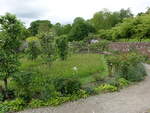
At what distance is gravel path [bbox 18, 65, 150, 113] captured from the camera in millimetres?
5418

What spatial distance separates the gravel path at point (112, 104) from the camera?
5418mm

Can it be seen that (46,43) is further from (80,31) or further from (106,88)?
(80,31)

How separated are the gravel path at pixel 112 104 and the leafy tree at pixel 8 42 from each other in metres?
1.96

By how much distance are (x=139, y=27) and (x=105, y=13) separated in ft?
81.8

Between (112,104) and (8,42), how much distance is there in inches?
179

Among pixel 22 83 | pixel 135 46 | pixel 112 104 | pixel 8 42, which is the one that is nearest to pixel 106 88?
pixel 112 104

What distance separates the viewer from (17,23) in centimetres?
679

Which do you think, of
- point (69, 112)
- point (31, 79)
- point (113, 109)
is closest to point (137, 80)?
point (113, 109)

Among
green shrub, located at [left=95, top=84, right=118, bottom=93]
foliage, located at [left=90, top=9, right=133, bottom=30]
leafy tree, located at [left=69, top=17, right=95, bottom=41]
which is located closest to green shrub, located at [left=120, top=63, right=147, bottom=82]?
green shrub, located at [left=95, top=84, right=118, bottom=93]

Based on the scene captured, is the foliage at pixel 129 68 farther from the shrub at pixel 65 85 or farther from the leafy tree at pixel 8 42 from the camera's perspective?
the leafy tree at pixel 8 42

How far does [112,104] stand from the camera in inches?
229

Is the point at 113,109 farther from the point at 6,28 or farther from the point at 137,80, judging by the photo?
the point at 6,28

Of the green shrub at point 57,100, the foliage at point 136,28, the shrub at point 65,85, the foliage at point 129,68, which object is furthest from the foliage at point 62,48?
the foliage at point 136,28

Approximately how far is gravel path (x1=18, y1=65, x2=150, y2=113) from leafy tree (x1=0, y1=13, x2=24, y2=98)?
196 cm
